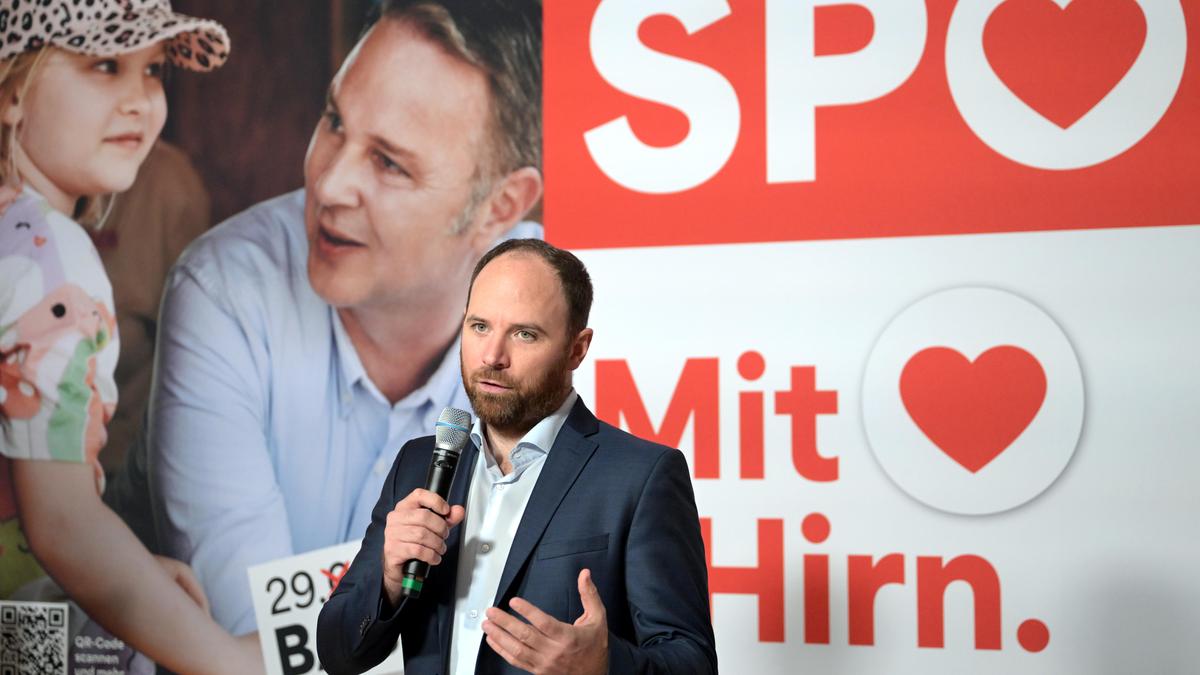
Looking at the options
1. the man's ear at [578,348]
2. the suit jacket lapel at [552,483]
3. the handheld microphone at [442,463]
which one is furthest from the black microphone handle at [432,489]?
the man's ear at [578,348]

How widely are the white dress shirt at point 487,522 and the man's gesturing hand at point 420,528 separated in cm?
17

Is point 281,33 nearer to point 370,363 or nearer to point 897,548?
point 370,363

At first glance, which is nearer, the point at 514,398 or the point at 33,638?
the point at 514,398

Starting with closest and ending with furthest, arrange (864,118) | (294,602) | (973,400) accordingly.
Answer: (973,400)
(864,118)
(294,602)

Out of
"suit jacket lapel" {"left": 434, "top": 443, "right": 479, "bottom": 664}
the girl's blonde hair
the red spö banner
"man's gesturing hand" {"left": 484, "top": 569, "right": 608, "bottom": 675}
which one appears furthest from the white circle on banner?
the girl's blonde hair

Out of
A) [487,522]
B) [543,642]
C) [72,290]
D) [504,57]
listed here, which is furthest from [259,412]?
[543,642]

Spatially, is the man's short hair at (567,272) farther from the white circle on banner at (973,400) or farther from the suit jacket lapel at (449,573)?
the white circle on banner at (973,400)

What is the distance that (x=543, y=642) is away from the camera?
148cm

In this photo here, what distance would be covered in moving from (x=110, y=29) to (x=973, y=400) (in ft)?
10.2

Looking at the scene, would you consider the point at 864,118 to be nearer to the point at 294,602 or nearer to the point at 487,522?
the point at 487,522

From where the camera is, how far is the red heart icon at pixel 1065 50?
9.82 ft

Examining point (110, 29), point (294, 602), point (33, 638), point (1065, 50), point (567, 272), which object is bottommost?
point (33, 638)

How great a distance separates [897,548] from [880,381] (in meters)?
0.46

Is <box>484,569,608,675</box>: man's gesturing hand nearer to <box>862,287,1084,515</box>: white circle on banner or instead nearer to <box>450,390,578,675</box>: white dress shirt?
<box>450,390,578,675</box>: white dress shirt
